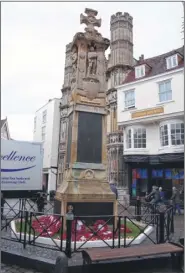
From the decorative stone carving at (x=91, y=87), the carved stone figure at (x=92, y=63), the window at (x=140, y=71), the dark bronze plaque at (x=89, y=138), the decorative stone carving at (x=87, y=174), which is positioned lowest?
the decorative stone carving at (x=87, y=174)

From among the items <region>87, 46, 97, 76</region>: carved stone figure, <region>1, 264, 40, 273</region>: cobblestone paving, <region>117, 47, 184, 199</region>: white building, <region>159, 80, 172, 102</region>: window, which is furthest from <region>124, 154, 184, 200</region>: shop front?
<region>1, 264, 40, 273</region>: cobblestone paving

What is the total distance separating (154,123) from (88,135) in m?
14.4

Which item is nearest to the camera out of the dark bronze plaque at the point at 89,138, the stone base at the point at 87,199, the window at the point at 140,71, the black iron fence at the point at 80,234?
the black iron fence at the point at 80,234

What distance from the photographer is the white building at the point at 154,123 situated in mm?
20500

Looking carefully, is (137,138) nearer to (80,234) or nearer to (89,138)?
(89,138)

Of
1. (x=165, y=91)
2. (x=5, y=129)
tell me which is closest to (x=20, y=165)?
(x=165, y=91)

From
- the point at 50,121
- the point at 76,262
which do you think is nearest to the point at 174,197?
the point at 76,262

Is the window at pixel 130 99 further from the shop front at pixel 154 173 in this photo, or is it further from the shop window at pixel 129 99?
the shop front at pixel 154 173

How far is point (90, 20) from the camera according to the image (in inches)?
399

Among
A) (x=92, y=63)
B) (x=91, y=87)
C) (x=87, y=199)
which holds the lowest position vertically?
(x=87, y=199)

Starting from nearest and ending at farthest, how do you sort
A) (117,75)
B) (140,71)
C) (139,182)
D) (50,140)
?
(139,182) < (140,71) < (117,75) < (50,140)

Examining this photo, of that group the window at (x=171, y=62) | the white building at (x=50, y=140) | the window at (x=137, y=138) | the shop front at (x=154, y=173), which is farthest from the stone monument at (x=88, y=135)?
the white building at (x=50, y=140)

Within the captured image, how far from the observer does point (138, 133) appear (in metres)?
23.0

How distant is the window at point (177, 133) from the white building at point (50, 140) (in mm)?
18534
